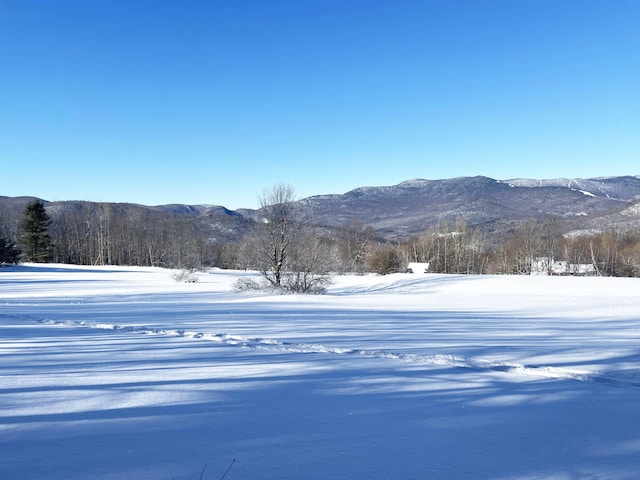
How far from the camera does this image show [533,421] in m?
4.55

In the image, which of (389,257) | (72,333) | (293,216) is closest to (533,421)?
(72,333)

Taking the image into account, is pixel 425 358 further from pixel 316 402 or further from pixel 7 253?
pixel 7 253

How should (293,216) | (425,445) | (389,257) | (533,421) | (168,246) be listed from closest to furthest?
(425,445) < (533,421) < (293,216) < (389,257) < (168,246)

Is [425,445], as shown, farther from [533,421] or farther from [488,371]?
[488,371]

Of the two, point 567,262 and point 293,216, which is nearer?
point 293,216

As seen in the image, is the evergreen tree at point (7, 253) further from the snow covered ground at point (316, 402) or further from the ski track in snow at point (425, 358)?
the ski track in snow at point (425, 358)

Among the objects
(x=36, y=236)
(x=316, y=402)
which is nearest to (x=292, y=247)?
(x=316, y=402)

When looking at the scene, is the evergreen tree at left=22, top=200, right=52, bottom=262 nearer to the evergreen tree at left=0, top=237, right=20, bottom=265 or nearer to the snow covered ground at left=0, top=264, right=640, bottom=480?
the evergreen tree at left=0, top=237, right=20, bottom=265

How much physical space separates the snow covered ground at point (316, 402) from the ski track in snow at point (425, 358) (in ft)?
0.13

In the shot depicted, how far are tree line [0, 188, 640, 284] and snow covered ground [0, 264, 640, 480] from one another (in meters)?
15.2

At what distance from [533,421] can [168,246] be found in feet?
247

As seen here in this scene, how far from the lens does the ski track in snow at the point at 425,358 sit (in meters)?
6.25

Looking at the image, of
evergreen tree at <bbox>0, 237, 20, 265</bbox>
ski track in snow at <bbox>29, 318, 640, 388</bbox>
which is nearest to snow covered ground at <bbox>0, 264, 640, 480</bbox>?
ski track in snow at <bbox>29, 318, 640, 388</bbox>

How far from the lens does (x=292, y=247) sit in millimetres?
25797
